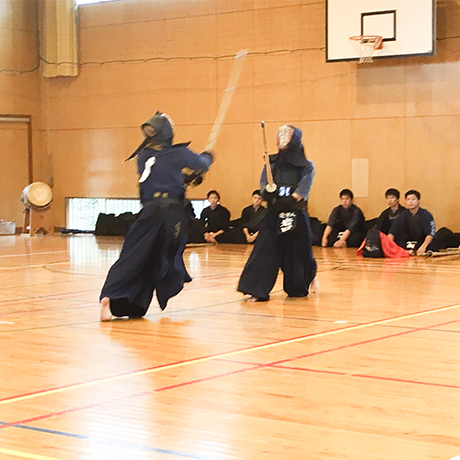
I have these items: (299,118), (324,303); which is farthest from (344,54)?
(324,303)

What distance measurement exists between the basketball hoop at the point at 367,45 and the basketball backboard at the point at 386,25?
Result: 5cm

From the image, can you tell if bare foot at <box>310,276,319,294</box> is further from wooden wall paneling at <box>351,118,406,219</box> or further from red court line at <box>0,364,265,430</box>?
wooden wall paneling at <box>351,118,406,219</box>

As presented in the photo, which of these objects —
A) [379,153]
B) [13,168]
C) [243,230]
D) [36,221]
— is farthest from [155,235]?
[13,168]

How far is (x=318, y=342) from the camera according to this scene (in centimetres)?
555

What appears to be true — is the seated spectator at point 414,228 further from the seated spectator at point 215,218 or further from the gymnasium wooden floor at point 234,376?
the gymnasium wooden floor at point 234,376

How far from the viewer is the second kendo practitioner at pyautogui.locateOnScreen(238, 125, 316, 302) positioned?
764 cm

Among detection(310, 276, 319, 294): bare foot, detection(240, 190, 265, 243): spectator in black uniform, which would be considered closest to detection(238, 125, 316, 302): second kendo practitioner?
detection(310, 276, 319, 294): bare foot

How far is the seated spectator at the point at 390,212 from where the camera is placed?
44.2ft

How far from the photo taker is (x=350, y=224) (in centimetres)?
1417

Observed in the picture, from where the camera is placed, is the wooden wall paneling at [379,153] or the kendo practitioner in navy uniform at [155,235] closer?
the kendo practitioner in navy uniform at [155,235]

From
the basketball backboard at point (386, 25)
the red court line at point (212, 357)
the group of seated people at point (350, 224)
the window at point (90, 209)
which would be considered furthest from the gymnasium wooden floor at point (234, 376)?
the window at point (90, 209)

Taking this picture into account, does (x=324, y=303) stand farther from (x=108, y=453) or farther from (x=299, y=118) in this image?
(x=299, y=118)

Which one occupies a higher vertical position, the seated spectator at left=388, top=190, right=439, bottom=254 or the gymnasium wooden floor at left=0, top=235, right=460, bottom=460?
the seated spectator at left=388, top=190, right=439, bottom=254

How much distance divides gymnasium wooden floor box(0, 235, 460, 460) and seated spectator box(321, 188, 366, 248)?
549 cm
